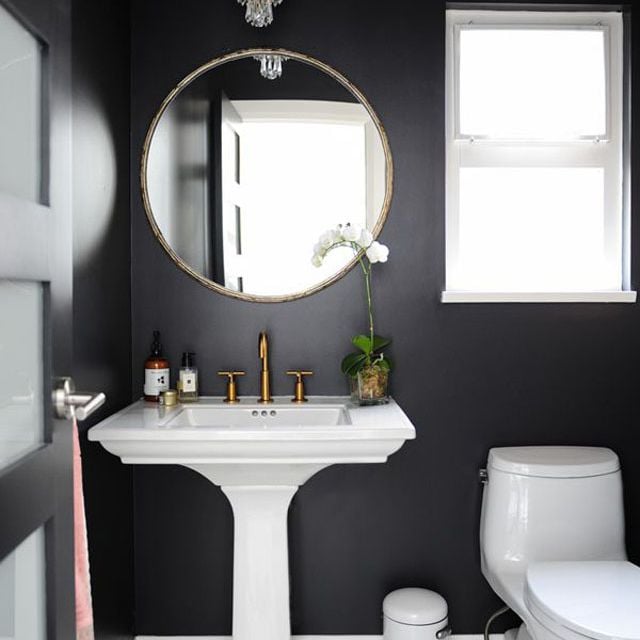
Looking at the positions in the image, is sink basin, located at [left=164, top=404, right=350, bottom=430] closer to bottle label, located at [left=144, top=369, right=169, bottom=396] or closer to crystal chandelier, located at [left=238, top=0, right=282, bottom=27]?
bottle label, located at [left=144, top=369, right=169, bottom=396]

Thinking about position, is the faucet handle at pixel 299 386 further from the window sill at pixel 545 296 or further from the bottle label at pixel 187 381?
the window sill at pixel 545 296

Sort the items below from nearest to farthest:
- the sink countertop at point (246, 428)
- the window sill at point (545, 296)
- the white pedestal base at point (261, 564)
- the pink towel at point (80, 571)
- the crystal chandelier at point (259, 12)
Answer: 1. the pink towel at point (80, 571)
2. the sink countertop at point (246, 428)
3. the white pedestal base at point (261, 564)
4. the crystal chandelier at point (259, 12)
5. the window sill at point (545, 296)

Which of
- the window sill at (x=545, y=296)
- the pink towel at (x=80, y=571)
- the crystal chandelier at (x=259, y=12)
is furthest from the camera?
the window sill at (x=545, y=296)

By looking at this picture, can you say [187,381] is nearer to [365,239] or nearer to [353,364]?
[353,364]

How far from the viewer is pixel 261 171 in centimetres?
225

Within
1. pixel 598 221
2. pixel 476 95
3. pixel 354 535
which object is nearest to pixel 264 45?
pixel 476 95

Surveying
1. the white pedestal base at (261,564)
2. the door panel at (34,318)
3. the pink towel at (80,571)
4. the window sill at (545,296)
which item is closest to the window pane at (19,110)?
the door panel at (34,318)

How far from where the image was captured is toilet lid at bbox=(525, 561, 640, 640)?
150 centimetres

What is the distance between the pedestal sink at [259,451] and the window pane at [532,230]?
2.02 ft

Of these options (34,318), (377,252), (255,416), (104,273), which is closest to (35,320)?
(34,318)

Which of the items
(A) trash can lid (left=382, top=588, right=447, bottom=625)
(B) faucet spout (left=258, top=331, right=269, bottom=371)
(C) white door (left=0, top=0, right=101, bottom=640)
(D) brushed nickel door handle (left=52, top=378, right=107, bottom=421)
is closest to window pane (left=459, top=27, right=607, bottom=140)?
(B) faucet spout (left=258, top=331, right=269, bottom=371)

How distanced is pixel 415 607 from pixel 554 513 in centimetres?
49

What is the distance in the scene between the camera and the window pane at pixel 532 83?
2.33 meters

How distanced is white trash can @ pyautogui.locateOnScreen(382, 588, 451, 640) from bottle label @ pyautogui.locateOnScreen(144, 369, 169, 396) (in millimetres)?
936
